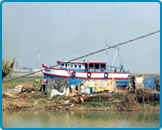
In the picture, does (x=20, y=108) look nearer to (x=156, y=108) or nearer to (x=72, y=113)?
(x=72, y=113)

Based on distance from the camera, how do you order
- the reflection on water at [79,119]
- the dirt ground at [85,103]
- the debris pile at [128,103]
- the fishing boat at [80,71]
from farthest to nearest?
1. the fishing boat at [80,71]
2. the dirt ground at [85,103]
3. the debris pile at [128,103]
4. the reflection on water at [79,119]

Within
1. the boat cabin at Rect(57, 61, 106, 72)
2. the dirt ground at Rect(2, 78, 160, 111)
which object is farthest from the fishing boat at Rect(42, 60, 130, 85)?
the dirt ground at Rect(2, 78, 160, 111)

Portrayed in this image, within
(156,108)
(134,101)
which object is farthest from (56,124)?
(156,108)

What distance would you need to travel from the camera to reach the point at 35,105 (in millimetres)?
14812

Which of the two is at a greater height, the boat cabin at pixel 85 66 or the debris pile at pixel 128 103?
the boat cabin at pixel 85 66

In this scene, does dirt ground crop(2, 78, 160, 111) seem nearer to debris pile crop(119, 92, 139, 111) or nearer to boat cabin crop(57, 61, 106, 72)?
debris pile crop(119, 92, 139, 111)

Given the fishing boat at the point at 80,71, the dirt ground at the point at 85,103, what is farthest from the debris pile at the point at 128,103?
the fishing boat at the point at 80,71

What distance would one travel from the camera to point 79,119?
484 inches

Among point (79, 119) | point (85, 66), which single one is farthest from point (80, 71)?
point (79, 119)

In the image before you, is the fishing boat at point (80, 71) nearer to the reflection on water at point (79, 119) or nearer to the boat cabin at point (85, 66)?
the boat cabin at point (85, 66)

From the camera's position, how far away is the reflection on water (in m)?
10.9

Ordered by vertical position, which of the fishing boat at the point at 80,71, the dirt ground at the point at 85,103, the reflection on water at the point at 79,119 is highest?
the fishing boat at the point at 80,71

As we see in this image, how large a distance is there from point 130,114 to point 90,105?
2.41 meters

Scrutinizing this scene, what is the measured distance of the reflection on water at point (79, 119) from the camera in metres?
10.9
